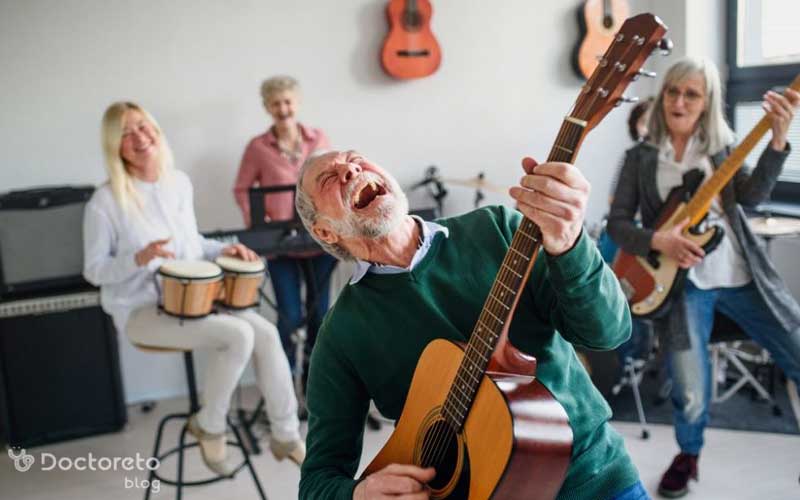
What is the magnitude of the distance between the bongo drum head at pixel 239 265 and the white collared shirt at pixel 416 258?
4.16 feet

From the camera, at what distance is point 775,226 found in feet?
10.9

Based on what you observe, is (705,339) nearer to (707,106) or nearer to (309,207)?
(707,106)

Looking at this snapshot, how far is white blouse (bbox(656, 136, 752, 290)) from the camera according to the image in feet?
8.56

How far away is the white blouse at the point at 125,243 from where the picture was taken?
2764 mm

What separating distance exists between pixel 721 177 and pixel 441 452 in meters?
1.66

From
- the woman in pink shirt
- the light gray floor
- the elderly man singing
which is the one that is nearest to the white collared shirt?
the elderly man singing

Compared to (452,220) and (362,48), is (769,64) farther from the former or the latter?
(452,220)

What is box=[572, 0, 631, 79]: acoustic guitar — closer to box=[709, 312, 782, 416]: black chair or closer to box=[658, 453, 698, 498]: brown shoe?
box=[709, 312, 782, 416]: black chair

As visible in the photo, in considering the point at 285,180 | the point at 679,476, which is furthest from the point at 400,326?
Result: the point at 285,180

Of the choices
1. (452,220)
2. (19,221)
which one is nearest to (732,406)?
(452,220)

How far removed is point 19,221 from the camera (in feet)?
11.2

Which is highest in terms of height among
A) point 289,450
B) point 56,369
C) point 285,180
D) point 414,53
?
point 414,53

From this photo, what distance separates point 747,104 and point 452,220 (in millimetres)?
3489

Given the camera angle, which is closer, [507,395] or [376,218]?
[507,395]
